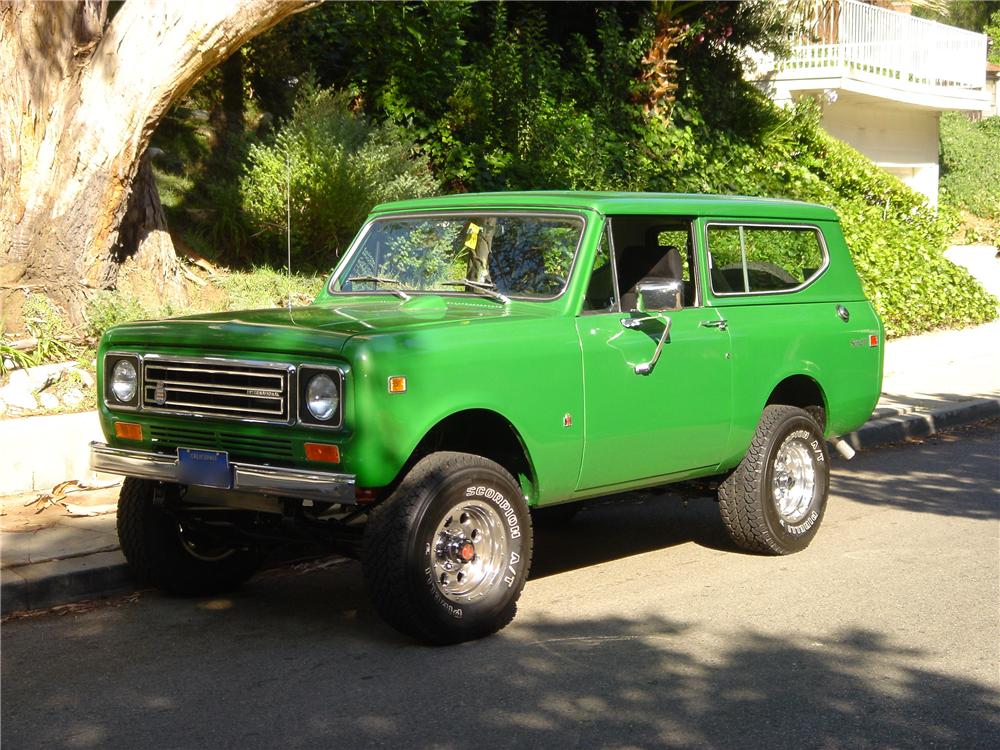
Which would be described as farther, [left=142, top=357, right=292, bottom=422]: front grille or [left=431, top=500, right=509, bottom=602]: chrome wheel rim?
[left=431, top=500, right=509, bottom=602]: chrome wheel rim

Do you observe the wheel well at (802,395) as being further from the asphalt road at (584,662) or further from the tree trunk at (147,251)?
the tree trunk at (147,251)

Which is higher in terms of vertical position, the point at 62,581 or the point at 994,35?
the point at 994,35

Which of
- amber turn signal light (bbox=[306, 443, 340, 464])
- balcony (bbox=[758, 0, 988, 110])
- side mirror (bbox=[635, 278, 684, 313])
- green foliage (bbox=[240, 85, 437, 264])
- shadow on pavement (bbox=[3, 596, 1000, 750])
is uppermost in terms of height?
balcony (bbox=[758, 0, 988, 110])

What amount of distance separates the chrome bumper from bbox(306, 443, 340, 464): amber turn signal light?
0.06m

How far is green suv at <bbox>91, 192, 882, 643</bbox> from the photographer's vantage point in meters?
5.46

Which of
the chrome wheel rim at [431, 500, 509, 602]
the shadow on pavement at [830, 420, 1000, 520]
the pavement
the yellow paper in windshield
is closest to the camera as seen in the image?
the chrome wheel rim at [431, 500, 509, 602]

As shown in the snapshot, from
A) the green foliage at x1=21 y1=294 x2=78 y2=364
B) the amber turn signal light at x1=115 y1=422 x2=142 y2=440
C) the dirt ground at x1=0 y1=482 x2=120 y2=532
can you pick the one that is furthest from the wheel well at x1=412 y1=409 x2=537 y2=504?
the green foliage at x1=21 y1=294 x2=78 y2=364

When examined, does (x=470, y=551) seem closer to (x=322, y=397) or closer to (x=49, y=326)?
(x=322, y=397)

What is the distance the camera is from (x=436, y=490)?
18.0 ft

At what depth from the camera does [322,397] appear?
5.44 meters

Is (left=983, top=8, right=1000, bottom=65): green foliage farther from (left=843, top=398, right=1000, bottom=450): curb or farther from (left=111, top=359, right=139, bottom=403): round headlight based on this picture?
(left=111, top=359, right=139, bottom=403): round headlight

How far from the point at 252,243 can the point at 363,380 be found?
8.21m

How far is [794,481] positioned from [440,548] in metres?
2.76

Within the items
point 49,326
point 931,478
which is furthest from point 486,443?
point 49,326
